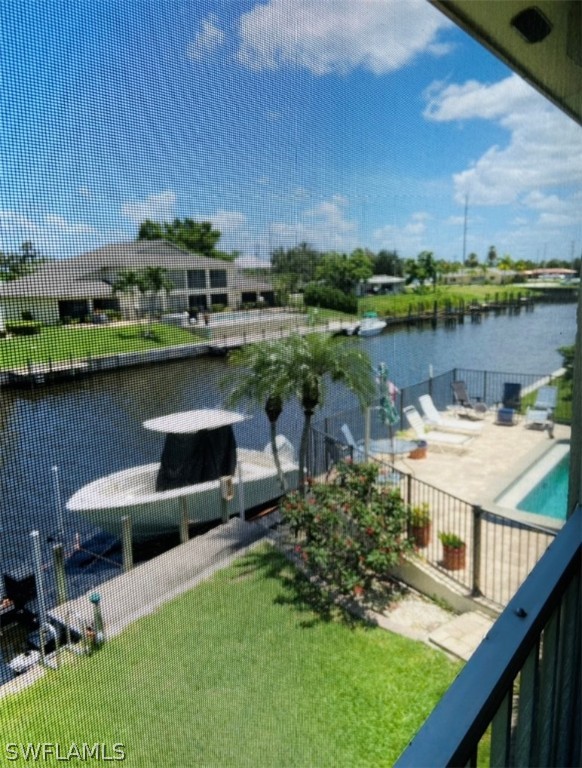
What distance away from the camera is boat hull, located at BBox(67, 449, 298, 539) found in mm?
855

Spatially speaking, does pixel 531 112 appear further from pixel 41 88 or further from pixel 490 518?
pixel 490 518

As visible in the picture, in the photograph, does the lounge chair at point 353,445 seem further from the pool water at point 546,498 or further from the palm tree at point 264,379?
the pool water at point 546,498

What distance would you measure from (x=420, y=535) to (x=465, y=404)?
2.69 feet

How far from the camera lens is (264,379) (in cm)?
131

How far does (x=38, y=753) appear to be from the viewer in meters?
0.68

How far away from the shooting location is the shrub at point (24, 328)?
0.67 meters

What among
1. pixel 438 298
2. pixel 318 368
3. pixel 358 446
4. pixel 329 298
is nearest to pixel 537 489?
pixel 358 446

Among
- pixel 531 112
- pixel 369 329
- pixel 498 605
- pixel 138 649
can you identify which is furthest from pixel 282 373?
pixel 498 605

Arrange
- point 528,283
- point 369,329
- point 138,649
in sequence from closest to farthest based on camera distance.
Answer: point 138,649
point 369,329
point 528,283

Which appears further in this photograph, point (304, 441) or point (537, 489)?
point (537, 489)

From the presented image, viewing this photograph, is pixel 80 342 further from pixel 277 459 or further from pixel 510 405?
pixel 510 405

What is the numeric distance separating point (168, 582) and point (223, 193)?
76 cm

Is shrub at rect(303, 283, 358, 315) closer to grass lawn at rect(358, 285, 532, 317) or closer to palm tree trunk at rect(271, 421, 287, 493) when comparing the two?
grass lawn at rect(358, 285, 532, 317)

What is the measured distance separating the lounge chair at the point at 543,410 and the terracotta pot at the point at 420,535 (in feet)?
2.93
